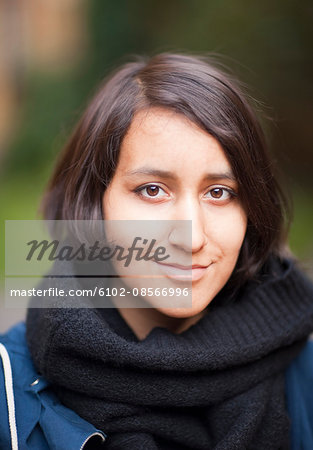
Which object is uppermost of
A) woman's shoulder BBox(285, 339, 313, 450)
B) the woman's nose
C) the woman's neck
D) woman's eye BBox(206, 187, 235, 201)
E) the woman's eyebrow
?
the woman's eyebrow

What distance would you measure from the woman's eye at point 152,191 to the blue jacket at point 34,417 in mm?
657

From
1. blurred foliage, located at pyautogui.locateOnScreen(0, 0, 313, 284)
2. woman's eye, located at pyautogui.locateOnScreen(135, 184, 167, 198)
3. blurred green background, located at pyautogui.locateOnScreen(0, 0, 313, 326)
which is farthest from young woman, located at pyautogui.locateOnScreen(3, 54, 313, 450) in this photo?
blurred foliage, located at pyautogui.locateOnScreen(0, 0, 313, 284)

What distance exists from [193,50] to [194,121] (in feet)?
17.6

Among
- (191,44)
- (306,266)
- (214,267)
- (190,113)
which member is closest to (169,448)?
(214,267)

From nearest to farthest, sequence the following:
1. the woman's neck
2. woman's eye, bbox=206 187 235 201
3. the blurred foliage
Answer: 1. woman's eye, bbox=206 187 235 201
2. the woman's neck
3. the blurred foliage

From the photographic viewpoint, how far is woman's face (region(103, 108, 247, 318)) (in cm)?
161

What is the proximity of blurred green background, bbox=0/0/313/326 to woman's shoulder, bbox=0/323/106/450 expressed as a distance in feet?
4.46

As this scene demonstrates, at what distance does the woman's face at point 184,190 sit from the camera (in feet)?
5.28

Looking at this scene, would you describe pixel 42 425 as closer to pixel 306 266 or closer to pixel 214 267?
pixel 214 267

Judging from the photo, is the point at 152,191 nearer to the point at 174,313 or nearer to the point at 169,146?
the point at 169,146

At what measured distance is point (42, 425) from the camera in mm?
1612

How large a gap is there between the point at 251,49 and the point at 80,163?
483cm

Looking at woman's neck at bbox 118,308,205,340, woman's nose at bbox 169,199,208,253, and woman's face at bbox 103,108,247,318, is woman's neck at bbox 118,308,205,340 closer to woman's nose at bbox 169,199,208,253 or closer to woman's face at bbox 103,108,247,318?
woman's face at bbox 103,108,247,318

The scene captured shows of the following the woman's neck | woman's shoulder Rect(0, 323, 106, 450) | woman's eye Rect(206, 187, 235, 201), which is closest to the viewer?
woman's shoulder Rect(0, 323, 106, 450)
